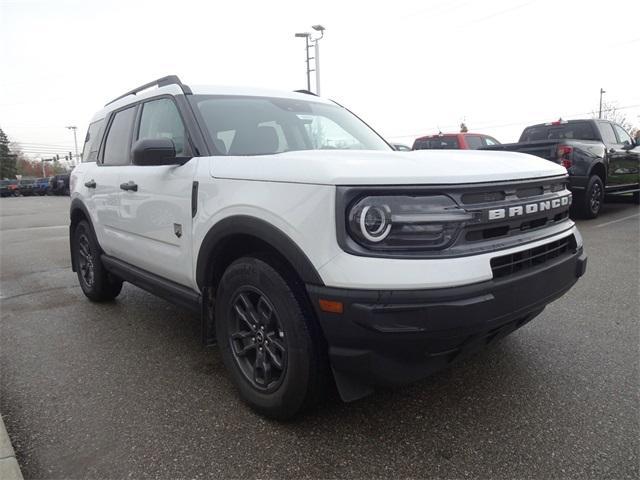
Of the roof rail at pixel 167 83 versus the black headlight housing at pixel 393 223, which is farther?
the roof rail at pixel 167 83

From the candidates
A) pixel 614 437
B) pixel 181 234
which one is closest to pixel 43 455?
pixel 181 234

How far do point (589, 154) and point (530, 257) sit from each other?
301 inches

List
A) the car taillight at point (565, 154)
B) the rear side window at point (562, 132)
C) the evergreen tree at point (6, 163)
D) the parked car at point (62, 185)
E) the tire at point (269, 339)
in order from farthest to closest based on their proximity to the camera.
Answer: the evergreen tree at point (6, 163) < the parked car at point (62, 185) < the rear side window at point (562, 132) < the car taillight at point (565, 154) < the tire at point (269, 339)

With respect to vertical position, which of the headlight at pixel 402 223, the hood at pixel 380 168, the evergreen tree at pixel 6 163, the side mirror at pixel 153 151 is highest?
the evergreen tree at pixel 6 163

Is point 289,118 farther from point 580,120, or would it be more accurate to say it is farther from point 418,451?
point 580,120

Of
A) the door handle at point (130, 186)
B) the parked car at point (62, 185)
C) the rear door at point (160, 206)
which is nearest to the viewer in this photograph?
the rear door at point (160, 206)

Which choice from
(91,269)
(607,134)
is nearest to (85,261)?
(91,269)

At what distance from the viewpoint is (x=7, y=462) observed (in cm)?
220

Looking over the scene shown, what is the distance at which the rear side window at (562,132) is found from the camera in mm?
9586

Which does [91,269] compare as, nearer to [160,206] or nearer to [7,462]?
[160,206]

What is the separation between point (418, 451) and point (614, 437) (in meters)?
0.94

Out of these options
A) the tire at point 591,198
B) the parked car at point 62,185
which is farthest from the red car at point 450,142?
the parked car at point 62,185

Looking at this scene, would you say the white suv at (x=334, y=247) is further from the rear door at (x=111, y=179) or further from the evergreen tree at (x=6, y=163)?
the evergreen tree at (x=6, y=163)

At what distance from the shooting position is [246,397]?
8.71 ft
